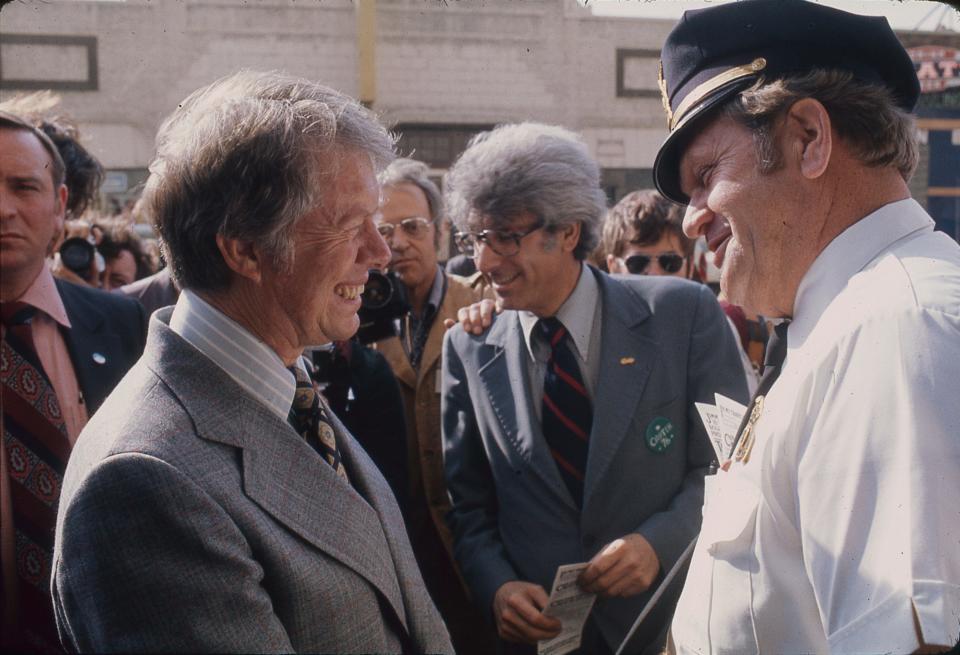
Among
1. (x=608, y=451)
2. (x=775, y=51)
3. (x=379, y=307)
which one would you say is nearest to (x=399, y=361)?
(x=379, y=307)

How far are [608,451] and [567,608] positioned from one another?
474 millimetres

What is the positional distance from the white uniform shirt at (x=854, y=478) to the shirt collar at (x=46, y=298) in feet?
6.62

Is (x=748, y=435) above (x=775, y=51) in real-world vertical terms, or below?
below

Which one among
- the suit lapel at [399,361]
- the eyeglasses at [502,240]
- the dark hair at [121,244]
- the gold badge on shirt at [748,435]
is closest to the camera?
the gold badge on shirt at [748,435]

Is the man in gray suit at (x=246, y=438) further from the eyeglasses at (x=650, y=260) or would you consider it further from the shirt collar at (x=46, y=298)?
the eyeglasses at (x=650, y=260)

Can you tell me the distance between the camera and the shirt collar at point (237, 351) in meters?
1.55

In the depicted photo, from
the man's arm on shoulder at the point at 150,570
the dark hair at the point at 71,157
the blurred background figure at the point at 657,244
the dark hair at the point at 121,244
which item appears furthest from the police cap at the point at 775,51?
the dark hair at the point at 121,244

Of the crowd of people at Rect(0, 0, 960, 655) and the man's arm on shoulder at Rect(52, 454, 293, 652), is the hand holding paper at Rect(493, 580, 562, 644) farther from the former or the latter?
the man's arm on shoulder at Rect(52, 454, 293, 652)

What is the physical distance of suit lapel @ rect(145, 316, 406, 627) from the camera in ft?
4.75

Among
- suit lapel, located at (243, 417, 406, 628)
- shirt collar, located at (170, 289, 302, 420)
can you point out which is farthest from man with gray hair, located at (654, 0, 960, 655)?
shirt collar, located at (170, 289, 302, 420)

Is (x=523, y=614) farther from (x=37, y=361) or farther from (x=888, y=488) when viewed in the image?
(x=37, y=361)

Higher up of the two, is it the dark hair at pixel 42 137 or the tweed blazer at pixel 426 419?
the dark hair at pixel 42 137

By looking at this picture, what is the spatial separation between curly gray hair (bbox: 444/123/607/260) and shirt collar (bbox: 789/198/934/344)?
1.40 metres

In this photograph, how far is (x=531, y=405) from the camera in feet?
8.70
